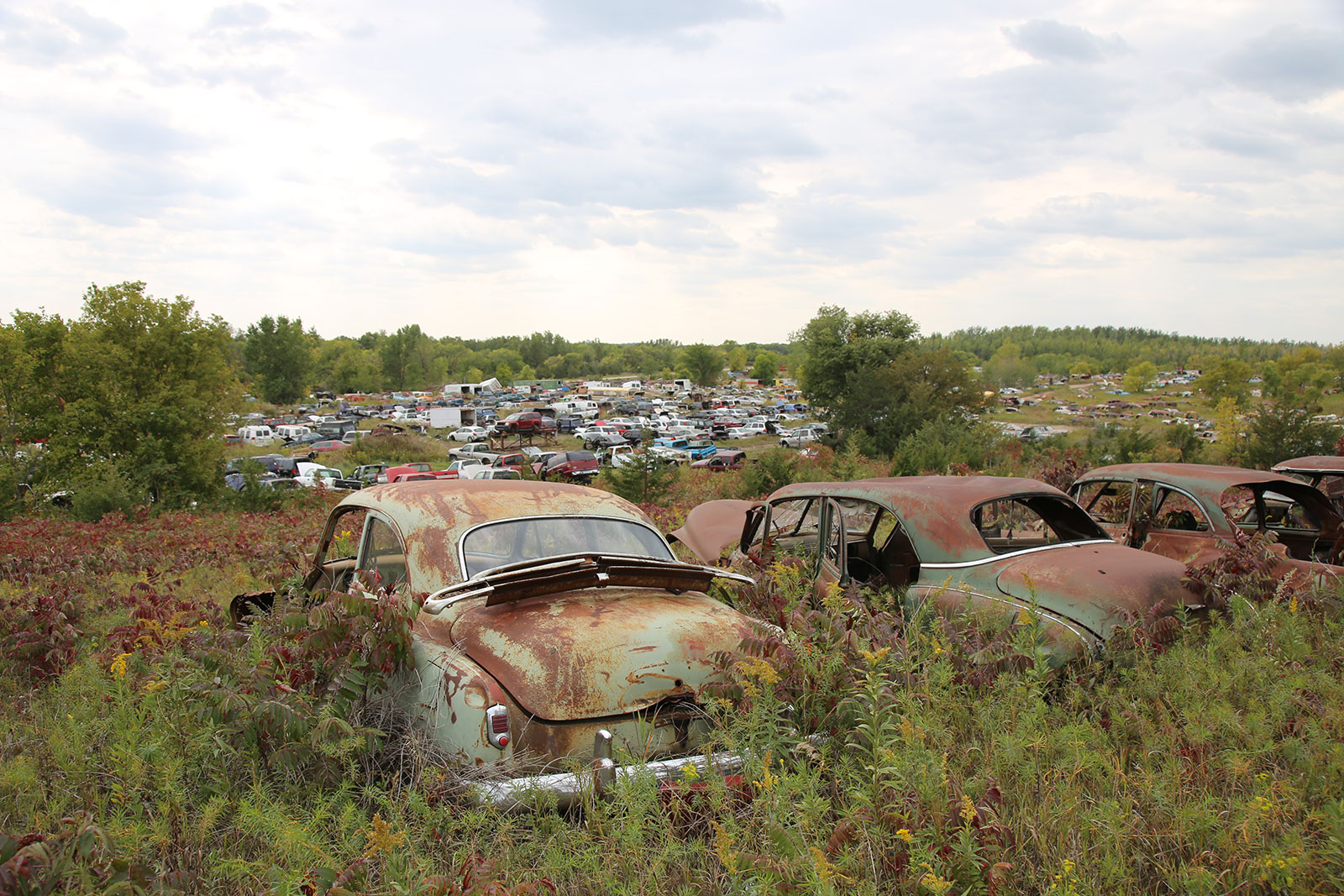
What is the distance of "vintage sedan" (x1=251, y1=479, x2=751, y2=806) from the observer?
3.17 m

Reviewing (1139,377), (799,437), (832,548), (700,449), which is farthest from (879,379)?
(1139,377)

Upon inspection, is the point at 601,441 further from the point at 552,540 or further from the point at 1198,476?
the point at 552,540

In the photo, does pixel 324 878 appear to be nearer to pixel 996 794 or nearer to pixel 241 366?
pixel 996 794

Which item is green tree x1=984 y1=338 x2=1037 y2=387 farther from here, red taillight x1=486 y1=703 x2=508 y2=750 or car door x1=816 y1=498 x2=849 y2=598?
red taillight x1=486 y1=703 x2=508 y2=750

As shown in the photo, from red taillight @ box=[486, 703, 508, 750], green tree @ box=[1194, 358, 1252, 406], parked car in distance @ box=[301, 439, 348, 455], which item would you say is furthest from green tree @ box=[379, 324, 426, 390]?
red taillight @ box=[486, 703, 508, 750]

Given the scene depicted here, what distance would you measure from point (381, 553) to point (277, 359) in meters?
114

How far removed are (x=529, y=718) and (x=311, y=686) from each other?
3.70ft

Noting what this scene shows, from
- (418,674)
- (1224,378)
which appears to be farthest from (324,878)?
(1224,378)

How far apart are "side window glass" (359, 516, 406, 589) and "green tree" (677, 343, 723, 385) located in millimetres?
142317

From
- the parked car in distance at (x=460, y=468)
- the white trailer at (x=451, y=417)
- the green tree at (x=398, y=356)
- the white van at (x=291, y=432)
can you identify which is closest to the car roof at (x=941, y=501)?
the parked car in distance at (x=460, y=468)

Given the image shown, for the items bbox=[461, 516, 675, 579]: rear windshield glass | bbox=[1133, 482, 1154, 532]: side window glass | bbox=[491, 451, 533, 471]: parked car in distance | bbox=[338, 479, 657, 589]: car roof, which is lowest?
bbox=[491, 451, 533, 471]: parked car in distance

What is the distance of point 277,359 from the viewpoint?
4146 inches

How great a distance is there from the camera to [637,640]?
11.4 ft

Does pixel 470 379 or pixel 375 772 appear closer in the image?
pixel 375 772
